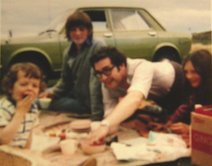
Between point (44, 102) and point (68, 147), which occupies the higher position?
point (44, 102)

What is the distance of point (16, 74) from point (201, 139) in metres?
0.78

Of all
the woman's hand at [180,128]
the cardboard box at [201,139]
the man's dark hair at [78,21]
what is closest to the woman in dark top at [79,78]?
the man's dark hair at [78,21]

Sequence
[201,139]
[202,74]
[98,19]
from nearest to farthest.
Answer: [201,139], [98,19], [202,74]

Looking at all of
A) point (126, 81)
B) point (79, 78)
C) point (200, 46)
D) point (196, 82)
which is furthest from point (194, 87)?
point (79, 78)

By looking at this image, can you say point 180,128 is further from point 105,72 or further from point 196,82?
point 105,72

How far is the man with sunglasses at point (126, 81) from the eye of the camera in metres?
1.94

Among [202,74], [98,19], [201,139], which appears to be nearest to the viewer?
[201,139]

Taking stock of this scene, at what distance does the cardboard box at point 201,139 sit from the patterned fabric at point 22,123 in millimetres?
650

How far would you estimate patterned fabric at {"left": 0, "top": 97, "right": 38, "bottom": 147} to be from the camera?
1796 mm

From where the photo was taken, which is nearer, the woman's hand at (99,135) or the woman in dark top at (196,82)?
the woman's hand at (99,135)

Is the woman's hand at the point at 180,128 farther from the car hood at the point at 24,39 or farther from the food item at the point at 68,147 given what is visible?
the car hood at the point at 24,39

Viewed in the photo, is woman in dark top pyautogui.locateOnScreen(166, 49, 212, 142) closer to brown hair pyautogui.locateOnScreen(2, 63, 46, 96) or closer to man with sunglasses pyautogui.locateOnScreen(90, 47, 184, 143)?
man with sunglasses pyautogui.locateOnScreen(90, 47, 184, 143)

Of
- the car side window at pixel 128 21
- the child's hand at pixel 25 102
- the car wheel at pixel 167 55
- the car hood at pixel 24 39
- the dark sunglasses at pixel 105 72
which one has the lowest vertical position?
the child's hand at pixel 25 102

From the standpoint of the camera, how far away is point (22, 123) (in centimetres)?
185
